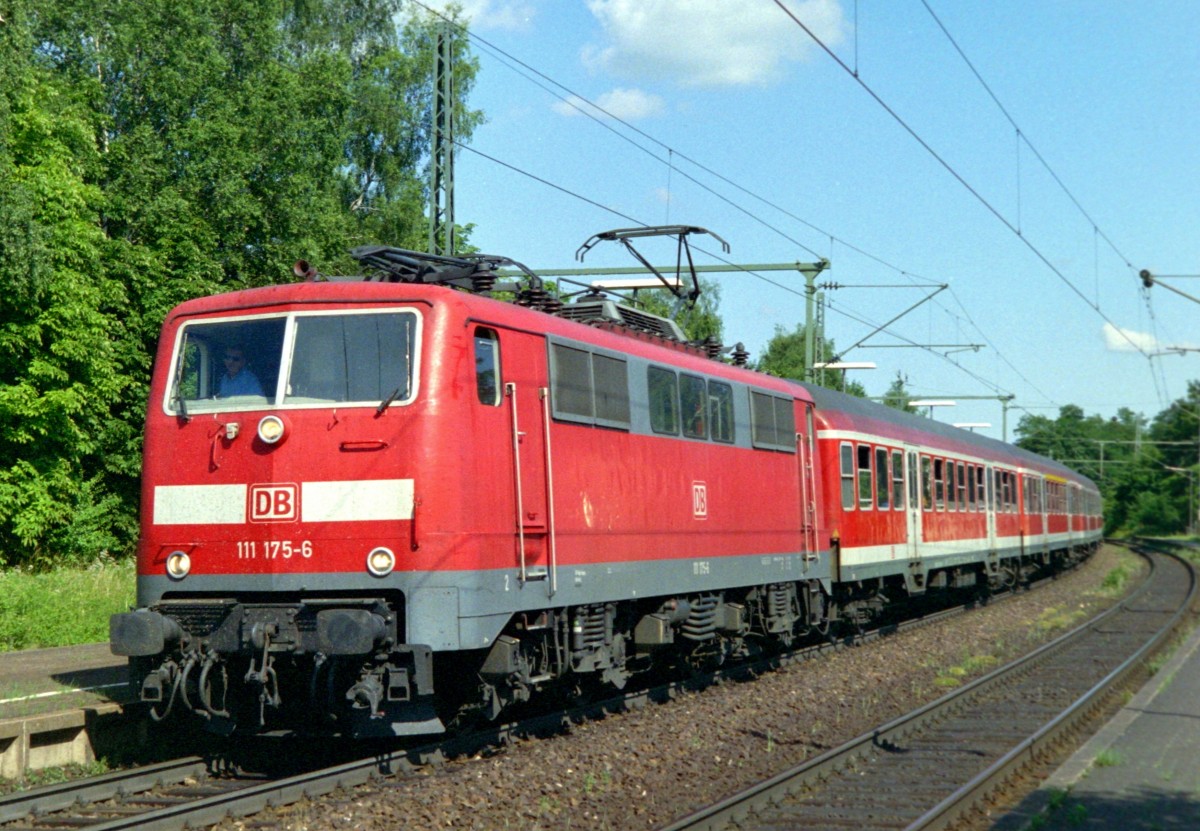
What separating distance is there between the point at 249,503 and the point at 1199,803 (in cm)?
674

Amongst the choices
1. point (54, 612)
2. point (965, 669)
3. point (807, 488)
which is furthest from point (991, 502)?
point (54, 612)

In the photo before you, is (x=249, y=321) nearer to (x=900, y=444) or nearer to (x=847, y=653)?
(x=847, y=653)

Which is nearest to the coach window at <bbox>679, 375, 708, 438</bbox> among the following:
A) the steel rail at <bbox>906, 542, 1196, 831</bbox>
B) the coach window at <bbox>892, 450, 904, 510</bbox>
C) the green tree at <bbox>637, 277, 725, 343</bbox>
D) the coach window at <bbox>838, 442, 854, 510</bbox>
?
the steel rail at <bbox>906, 542, 1196, 831</bbox>

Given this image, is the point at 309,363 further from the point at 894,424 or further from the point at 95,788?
the point at 894,424

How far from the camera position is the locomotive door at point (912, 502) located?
22.5 metres

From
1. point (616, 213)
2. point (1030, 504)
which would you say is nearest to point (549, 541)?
point (616, 213)

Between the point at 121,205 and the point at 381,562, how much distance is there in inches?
936

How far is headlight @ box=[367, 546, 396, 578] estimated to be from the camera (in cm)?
930

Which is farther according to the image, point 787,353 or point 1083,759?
point 787,353

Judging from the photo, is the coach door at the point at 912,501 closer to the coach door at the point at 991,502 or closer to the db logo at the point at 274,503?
the coach door at the point at 991,502

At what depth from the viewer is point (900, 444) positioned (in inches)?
891

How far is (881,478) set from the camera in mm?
21203

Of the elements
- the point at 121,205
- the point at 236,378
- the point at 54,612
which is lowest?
the point at 54,612

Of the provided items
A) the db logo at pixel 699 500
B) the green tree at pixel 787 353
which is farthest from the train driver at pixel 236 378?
the green tree at pixel 787 353
